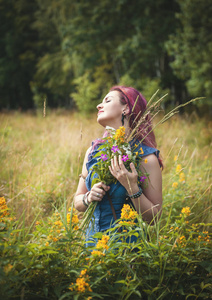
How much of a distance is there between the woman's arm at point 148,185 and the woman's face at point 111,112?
15.8 inches

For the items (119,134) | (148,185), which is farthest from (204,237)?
(119,134)

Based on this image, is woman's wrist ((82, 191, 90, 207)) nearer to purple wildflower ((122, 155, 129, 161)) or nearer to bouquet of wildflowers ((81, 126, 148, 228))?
bouquet of wildflowers ((81, 126, 148, 228))

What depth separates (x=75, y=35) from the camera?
45.2 ft

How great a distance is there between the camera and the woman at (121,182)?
1.87 meters

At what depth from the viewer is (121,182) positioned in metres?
1.86

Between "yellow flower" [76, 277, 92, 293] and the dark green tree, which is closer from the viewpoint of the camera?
"yellow flower" [76, 277, 92, 293]

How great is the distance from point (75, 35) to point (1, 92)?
14.0 m

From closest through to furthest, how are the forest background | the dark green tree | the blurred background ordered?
1. the forest background
2. the blurred background
3. the dark green tree

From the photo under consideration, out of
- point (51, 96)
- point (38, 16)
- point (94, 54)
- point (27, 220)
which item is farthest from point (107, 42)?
point (51, 96)

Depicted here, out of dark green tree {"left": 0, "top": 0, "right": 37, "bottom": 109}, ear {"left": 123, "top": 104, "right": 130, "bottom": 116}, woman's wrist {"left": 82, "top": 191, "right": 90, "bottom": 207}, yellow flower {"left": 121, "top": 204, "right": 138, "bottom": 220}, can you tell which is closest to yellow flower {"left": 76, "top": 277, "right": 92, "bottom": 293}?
yellow flower {"left": 121, "top": 204, "right": 138, "bottom": 220}

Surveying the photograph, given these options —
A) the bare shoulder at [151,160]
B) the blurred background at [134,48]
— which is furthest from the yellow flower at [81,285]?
the blurred background at [134,48]

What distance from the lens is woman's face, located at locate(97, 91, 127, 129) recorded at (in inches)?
86.0

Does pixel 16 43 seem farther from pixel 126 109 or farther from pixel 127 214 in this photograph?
pixel 127 214

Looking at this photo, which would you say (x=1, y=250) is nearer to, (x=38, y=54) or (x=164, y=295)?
(x=164, y=295)
